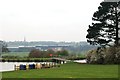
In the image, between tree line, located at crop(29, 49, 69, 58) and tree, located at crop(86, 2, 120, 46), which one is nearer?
tree, located at crop(86, 2, 120, 46)

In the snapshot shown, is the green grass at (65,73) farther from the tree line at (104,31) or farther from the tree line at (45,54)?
the tree line at (45,54)

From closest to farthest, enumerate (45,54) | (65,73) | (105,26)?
(65,73)
(105,26)
(45,54)

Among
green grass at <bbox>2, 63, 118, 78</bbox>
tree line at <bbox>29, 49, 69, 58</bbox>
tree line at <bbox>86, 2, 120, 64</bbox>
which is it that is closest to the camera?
green grass at <bbox>2, 63, 118, 78</bbox>

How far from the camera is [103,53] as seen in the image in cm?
5434

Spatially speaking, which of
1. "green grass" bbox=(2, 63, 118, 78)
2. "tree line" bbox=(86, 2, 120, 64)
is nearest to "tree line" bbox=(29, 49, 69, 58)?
"tree line" bbox=(86, 2, 120, 64)

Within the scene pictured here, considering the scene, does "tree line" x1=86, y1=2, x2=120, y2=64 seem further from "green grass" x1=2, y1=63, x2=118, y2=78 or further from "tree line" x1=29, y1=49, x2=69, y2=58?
"tree line" x1=29, y1=49, x2=69, y2=58

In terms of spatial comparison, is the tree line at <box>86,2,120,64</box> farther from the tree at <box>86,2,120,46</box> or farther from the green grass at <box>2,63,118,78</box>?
the green grass at <box>2,63,118,78</box>

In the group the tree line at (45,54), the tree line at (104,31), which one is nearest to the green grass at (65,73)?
the tree line at (104,31)

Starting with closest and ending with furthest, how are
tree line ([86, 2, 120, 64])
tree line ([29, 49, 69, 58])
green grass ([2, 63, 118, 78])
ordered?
1. green grass ([2, 63, 118, 78])
2. tree line ([86, 2, 120, 64])
3. tree line ([29, 49, 69, 58])

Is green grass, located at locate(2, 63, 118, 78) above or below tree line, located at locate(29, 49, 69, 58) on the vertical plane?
above

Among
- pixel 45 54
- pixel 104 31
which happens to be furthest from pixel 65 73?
pixel 45 54

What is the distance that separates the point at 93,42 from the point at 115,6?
22.7ft

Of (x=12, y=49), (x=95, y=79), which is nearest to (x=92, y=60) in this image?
(x=95, y=79)

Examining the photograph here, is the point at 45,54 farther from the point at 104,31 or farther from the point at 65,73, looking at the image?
the point at 65,73
